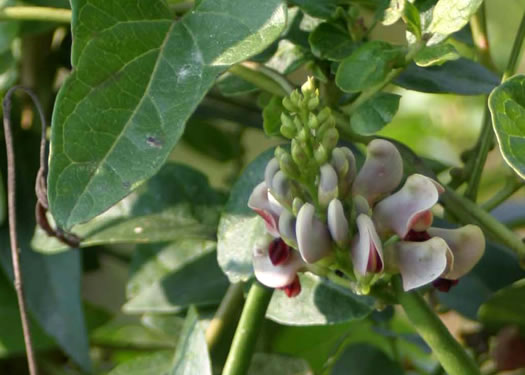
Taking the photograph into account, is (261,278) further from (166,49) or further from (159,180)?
(159,180)

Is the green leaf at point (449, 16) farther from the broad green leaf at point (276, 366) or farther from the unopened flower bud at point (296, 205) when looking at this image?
the broad green leaf at point (276, 366)

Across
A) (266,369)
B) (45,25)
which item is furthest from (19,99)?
(266,369)

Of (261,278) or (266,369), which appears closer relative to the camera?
(261,278)

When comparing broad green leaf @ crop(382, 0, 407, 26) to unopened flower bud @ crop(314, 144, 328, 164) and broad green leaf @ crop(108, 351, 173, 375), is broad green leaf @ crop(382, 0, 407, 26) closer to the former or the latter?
unopened flower bud @ crop(314, 144, 328, 164)

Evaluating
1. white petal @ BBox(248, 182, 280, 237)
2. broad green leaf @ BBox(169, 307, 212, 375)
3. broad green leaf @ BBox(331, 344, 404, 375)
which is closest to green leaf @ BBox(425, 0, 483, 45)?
white petal @ BBox(248, 182, 280, 237)

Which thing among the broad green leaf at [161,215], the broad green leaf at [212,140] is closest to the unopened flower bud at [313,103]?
the broad green leaf at [161,215]
